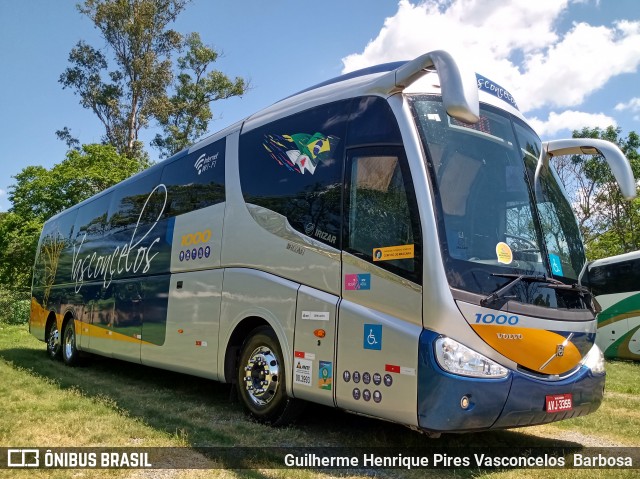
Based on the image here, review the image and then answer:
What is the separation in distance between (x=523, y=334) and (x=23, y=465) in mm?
4125

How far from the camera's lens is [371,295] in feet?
16.1

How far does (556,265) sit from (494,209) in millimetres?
828

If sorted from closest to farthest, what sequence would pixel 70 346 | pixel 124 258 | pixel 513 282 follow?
1. pixel 513 282
2. pixel 124 258
3. pixel 70 346

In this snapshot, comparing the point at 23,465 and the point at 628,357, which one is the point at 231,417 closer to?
the point at 23,465

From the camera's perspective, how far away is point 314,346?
5395 millimetres

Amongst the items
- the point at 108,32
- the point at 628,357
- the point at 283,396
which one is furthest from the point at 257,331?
the point at 108,32

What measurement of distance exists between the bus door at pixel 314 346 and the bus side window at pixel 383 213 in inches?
25.3

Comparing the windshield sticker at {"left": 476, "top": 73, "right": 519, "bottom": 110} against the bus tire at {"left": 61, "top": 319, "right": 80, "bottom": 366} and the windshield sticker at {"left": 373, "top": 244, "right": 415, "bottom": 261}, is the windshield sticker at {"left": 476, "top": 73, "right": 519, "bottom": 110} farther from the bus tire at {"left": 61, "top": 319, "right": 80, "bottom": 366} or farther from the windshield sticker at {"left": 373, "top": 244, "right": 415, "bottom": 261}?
the bus tire at {"left": 61, "top": 319, "right": 80, "bottom": 366}

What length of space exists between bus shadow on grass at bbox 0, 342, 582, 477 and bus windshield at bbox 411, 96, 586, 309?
174 centimetres

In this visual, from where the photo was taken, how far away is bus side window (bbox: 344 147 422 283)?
4.69 meters

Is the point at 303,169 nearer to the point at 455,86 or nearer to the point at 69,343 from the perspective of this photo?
the point at 455,86

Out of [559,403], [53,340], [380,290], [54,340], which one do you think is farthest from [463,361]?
[53,340]

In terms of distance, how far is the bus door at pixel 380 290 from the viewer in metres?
4.57

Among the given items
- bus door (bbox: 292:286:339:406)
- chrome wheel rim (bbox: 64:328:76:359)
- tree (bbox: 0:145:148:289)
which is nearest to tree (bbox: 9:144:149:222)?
tree (bbox: 0:145:148:289)
